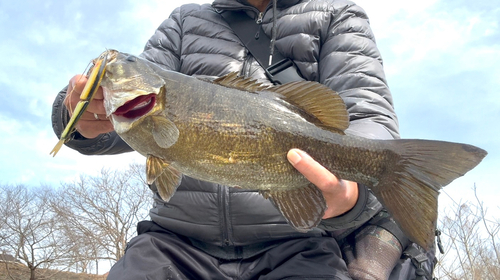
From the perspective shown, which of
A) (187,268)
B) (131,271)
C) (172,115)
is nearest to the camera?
(172,115)

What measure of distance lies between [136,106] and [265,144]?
0.79 metres

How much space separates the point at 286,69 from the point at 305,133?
139 centimetres

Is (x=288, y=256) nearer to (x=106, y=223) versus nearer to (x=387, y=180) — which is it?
(x=387, y=180)

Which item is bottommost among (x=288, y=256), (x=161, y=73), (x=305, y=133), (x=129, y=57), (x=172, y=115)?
(x=288, y=256)

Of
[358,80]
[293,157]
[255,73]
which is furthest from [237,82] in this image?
[358,80]

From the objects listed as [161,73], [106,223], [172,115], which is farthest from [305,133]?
[106,223]

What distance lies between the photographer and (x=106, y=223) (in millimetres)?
30812

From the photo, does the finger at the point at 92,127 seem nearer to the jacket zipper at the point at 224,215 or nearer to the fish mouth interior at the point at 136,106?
the fish mouth interior at the point at 136,106

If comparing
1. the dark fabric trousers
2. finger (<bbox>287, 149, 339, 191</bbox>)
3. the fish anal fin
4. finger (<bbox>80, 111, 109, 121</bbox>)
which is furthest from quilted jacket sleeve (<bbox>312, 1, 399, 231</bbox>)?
finger (<bbox>80, 111, 109, 121</bbox>)

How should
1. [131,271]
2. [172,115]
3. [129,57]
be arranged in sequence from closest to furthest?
[172,115]
[129,57]
[131,271]

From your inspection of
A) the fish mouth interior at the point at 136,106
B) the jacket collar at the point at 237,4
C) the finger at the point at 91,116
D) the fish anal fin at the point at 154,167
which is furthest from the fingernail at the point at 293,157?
the jacket collar at the point at 237,4

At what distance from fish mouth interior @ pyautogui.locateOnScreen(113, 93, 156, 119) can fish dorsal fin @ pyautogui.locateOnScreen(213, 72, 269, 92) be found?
40cm

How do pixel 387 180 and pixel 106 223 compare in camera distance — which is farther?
pixel 106 223

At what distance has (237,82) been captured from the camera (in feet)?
6.99
